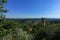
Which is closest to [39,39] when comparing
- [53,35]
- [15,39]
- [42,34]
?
[42,34]

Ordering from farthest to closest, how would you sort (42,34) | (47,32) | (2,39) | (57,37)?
(42,34) → (47,32) → (57,37) → (2,39)

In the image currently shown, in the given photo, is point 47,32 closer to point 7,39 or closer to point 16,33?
point 16,33

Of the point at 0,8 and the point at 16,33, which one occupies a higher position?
the point at 0,8

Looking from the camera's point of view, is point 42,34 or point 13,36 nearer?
point 13,36

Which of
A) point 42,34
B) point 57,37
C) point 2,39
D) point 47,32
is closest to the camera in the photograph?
point 2,39

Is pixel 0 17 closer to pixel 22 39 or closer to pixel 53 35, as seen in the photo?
pixel 22 39

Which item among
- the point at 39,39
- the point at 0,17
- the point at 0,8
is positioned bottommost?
the point at 39,39

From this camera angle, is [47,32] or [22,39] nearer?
[22,39]

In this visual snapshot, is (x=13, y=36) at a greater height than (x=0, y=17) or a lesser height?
lesser

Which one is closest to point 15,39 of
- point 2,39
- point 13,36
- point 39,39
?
point 13,36
